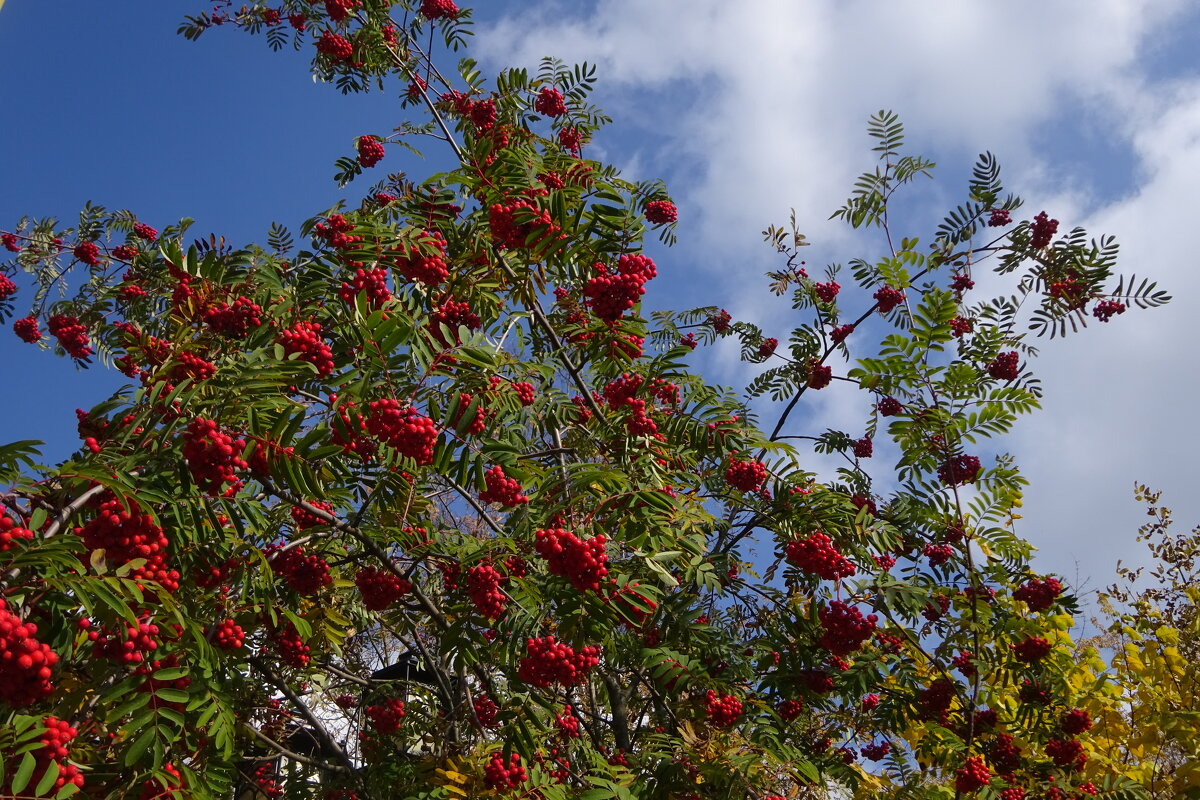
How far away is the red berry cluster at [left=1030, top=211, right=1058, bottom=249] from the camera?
6.73 m

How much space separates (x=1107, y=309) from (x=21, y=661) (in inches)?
305

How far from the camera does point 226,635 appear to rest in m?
3.30

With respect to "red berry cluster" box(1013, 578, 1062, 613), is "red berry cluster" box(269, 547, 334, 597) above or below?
below

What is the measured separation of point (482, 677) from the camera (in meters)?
4.80

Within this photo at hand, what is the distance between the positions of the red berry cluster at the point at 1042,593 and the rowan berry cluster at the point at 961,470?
35.7 inches

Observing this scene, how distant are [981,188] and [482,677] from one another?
5.99 metres

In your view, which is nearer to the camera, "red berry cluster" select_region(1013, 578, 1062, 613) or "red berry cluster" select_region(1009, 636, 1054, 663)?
"red berry cluster" select_region(1009, 636, 1054, 663)

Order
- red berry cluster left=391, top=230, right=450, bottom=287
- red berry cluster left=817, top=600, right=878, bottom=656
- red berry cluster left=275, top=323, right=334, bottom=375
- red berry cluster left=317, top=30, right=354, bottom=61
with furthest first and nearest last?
red berry cluster left=317, top=30, right=354, bottom=61 < red berry cluster left=817, top=600, right=878, bottom=656 < red berry cluster left=391, top=230, right=450, bottom=287 < red berry cluster left=275, top=323, right=334, bottom=375

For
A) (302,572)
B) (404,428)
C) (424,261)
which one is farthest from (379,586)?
(424,261)

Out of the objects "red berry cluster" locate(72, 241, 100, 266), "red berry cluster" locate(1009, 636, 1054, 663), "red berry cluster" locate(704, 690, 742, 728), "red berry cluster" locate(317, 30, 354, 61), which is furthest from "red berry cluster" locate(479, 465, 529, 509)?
"red berry cluster" locate(72, 241, 100, 266)

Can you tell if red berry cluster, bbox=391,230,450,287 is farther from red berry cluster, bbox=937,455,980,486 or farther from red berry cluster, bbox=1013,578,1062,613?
red berry cluster, bbox=1013,578,1062,613

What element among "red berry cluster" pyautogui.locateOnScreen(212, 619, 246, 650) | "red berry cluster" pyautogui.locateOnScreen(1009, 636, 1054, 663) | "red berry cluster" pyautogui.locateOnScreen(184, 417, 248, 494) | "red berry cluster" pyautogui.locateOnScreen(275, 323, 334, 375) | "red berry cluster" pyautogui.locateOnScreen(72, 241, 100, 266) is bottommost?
"red berry cluster" pyautogui.locateOnScreen(212, 619, 246, 650)

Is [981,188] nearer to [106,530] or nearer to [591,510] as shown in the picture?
[591,510]

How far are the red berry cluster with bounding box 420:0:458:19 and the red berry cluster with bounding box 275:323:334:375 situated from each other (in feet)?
14.5
